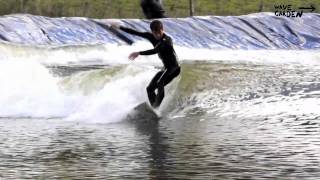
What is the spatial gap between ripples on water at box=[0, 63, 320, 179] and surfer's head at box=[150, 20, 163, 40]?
1.55 metres

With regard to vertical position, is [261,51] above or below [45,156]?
below

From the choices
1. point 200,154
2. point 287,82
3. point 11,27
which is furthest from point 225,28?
point 200,154

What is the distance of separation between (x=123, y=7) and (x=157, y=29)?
23470 mm

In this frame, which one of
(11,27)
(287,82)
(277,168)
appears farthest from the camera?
(11,27)

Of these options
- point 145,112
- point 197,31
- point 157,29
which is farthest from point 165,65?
point 197,31

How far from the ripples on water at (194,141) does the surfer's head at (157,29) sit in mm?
1553

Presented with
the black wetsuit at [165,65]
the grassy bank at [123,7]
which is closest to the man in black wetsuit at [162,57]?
the black wetsuit at [165,65]

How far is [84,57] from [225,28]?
6105mm

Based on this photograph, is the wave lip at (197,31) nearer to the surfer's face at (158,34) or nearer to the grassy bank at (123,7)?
the grassy bank at (123,7)

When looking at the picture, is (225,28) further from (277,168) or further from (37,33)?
(277,168)

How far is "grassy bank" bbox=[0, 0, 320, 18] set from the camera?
111 feet

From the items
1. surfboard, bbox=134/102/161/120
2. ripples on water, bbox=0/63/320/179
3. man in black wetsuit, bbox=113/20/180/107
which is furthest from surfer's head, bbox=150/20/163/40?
ripples on water, bbox=0/63/320/179

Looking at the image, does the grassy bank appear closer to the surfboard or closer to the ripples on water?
the ripples on water

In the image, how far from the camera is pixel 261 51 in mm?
27875
